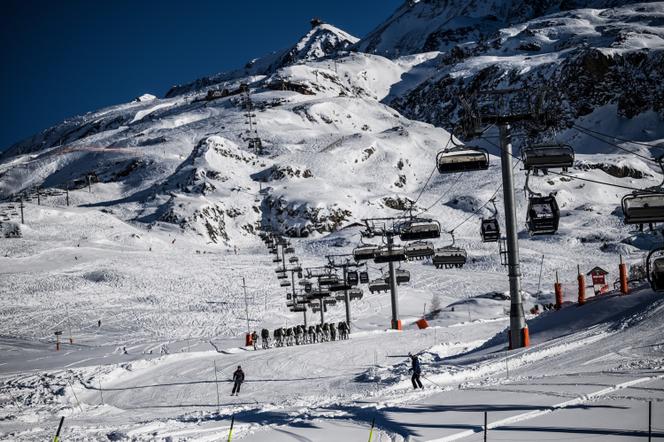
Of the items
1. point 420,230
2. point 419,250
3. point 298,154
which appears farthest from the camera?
point 298,154

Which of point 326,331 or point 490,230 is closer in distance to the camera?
point 490,230

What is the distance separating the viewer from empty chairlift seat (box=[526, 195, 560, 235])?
18.4 meters

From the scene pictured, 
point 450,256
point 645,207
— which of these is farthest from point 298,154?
point 645,207

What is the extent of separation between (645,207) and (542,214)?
3.94 m

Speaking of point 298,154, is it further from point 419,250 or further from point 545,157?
point 545,157

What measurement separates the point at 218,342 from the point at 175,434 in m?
27.3

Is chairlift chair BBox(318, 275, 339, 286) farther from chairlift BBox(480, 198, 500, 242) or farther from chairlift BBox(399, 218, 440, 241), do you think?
chairlift BBox(480, 198, 500, 242)

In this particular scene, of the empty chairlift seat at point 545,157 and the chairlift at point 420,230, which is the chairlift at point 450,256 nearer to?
the chairlift at point 420,230

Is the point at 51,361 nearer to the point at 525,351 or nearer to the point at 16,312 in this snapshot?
the point at 16,312

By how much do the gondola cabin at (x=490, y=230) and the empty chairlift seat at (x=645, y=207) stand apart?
9652mm

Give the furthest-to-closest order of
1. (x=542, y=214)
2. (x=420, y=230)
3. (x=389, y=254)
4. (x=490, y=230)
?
1. (x=389, y=254)
2. (x=420, y=230)
3. (x=490, y=230)
4. (x=542, y=214)

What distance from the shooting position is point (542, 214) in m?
18.4

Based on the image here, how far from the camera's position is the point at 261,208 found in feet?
373

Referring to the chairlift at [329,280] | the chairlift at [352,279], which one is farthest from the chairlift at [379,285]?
the chairlift at [329,280]
